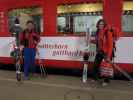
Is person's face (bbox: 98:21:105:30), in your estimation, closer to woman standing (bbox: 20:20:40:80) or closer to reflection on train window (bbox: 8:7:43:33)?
woman standing (bbox: 20:20:40:80)

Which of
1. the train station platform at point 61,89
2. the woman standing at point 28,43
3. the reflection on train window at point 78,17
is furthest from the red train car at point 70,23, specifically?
the woman standing at point 28,43

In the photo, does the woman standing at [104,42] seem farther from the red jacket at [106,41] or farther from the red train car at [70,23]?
the red train car at [70,23]

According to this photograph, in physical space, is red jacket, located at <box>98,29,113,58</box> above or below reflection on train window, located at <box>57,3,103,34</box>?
below

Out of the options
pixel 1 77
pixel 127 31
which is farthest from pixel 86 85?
pixel 1 77

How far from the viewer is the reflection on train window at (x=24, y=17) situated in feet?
44.9

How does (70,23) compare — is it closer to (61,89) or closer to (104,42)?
(104,42)

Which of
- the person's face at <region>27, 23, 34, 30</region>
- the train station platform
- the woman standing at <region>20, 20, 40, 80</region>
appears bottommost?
the train station platform

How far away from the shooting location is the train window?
38.6 ft

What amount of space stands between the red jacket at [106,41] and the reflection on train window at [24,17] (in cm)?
304

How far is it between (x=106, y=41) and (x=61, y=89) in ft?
5.38

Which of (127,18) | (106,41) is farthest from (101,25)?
(127,18)

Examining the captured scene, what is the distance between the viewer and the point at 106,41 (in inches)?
434

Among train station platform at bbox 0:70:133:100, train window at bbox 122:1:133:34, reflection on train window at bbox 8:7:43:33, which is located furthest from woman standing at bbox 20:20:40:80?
train window at bbox 122:1:133:34

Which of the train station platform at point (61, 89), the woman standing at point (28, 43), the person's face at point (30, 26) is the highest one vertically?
the person's face at point (30, 26)
